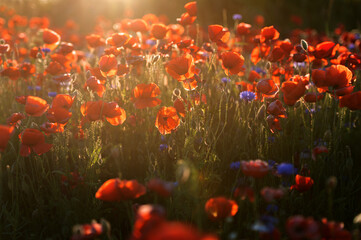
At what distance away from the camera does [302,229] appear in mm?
1022

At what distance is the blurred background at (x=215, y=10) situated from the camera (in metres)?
8.61

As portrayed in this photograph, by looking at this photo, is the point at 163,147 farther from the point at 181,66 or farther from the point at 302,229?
the point at 302,229

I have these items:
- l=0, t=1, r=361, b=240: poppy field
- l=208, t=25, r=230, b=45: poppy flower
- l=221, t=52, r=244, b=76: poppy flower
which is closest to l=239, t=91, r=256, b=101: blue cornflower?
l=0, t=1, r=361, b=240: poppy field

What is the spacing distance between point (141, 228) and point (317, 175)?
136cm

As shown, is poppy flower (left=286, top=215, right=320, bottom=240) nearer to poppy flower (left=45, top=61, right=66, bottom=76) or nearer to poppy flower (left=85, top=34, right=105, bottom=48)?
→ poppy flower (left=45, top=61, right=66, bottom=76)

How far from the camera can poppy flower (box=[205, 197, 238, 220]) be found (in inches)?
49.6

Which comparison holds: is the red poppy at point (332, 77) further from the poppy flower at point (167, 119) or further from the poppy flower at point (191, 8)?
the poppy flower at point (191, 8)

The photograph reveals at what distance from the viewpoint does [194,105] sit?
228 cm

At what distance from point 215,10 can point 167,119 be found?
26.9ft

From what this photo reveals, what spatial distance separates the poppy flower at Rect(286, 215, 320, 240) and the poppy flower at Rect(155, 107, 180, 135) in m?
1.00

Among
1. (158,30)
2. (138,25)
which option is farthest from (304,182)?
(138,25)

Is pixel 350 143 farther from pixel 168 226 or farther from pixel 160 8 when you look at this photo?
pixel 160 8

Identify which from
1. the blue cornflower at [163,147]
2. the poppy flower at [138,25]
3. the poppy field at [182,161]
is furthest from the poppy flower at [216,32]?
the blue cornflower at [163,147]

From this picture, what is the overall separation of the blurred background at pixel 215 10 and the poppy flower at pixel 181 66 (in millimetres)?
6487
